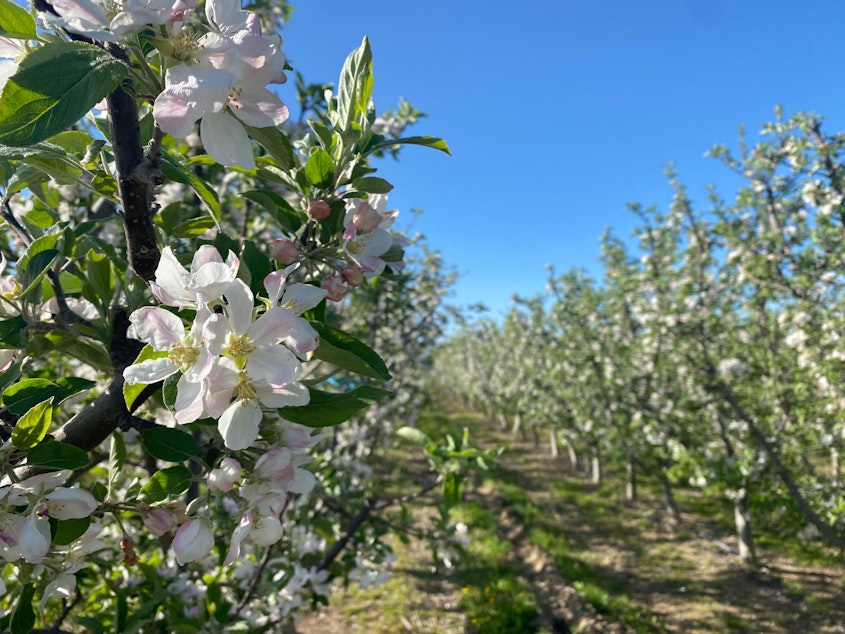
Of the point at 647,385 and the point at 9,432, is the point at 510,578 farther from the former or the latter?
the point at 9,432

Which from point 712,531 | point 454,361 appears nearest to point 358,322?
point 712,531

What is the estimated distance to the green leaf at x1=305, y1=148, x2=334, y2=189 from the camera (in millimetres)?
974

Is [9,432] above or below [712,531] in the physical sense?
above

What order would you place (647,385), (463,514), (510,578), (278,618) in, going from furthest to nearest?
(463,514)
(647,385)
(510,578)
(278,618)

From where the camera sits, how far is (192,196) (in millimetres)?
3217

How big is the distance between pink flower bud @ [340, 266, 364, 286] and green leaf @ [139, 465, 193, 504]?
503 mm

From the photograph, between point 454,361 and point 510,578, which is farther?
point 454,361

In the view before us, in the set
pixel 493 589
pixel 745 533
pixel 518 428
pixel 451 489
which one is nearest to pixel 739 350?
pixel 745 533

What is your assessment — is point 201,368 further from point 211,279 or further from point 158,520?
point 158,520

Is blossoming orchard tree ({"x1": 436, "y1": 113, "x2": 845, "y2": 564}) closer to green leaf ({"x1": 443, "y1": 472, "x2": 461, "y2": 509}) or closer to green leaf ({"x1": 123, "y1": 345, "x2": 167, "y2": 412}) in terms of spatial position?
green leaf ({"x1": 443, "y1": 472, "x2": 461, "y2": 509})

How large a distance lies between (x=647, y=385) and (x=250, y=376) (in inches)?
370

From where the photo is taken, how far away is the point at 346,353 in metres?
0.83

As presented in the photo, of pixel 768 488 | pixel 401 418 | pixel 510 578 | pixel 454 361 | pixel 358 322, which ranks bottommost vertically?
pixel 510 578

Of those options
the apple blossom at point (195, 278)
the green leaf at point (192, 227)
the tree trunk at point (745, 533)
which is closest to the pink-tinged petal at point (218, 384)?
the apple blossom at point (195, 278)
